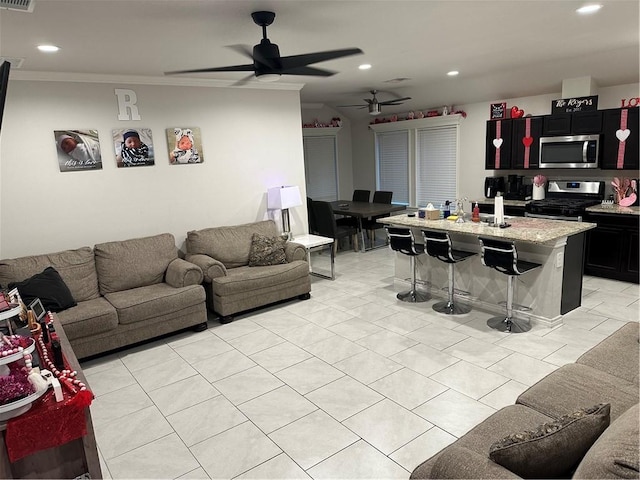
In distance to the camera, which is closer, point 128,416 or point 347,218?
point 128,416

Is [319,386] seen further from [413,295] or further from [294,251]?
[294,251]

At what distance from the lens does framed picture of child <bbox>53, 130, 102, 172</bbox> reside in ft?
15.0

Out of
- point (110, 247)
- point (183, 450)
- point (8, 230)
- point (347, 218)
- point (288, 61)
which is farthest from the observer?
point (347, 218)

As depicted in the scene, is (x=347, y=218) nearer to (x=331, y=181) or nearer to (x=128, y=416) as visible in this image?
(x=331, y=181)

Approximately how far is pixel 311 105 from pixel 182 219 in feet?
14.4

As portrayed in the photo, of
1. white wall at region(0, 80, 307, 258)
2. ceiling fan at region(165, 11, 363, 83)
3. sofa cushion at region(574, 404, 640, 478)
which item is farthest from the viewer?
white wall at region(0, 80, 307, 258)

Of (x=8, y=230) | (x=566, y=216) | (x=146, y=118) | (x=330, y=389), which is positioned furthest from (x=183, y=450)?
(x=566, y=216)

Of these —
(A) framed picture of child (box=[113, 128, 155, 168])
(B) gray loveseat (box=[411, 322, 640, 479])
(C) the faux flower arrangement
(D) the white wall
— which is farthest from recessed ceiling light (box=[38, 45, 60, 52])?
(C) the faux flower arrangement

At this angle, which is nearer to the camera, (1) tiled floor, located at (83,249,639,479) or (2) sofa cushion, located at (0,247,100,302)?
(1) tiled floor, located at (83,249,639,479)

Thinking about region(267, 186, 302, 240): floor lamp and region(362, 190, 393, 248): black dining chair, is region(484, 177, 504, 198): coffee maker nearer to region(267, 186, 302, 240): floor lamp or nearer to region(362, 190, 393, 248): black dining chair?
region(362, 190, 393, 248): black dining chair

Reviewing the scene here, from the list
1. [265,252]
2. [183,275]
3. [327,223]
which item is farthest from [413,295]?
[183,275]

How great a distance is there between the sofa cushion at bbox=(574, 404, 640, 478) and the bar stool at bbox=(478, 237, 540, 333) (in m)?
2.58

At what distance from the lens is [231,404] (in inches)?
128

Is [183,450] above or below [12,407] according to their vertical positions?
below
